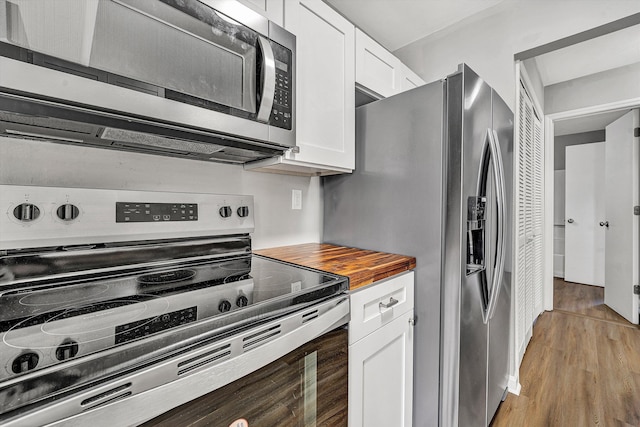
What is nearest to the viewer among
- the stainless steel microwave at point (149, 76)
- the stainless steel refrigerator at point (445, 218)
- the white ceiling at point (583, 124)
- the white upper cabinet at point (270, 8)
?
the stainless steel microwave at point (149, 76)

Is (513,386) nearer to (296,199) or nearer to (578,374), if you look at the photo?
(578,374)

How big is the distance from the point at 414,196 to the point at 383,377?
781 millimetres

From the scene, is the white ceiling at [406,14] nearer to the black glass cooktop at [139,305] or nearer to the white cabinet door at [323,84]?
the white cabinet door at [323,84]

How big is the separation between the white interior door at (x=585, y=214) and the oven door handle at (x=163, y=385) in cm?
532

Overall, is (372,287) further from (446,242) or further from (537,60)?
(537,60)

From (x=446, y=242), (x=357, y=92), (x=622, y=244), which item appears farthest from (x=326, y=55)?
(x=622, y=244)

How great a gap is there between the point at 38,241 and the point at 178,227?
397 mm

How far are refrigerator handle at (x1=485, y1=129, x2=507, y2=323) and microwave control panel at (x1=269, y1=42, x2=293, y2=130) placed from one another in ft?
3.26

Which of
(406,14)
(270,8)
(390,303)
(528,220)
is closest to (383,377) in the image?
(390,303)

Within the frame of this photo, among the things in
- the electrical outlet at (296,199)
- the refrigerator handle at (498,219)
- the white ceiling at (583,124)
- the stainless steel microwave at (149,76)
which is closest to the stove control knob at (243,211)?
the stainless steel microwave at (149,76)

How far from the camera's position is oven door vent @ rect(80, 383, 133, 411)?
1.54 ft

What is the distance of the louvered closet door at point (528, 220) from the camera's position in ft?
7.14

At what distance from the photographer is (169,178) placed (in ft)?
4.01

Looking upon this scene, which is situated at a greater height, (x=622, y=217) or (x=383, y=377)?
(x=622, y=217)
